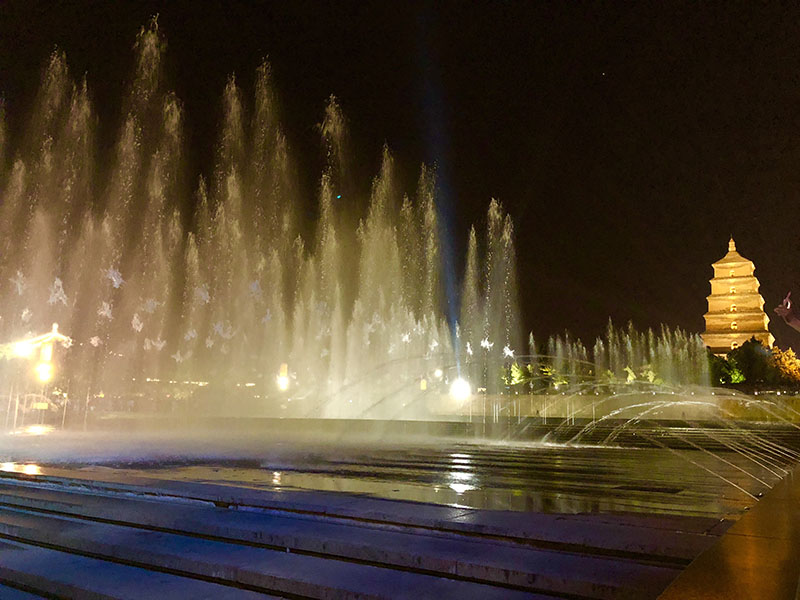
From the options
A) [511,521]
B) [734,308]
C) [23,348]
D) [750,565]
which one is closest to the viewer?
[750,565]

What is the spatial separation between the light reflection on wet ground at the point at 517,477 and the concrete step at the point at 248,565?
84.0 inches

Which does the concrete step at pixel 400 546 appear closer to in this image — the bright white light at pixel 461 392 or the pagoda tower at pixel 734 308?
the bright white light at pixel 461 392

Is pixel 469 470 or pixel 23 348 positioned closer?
pixel 469 470

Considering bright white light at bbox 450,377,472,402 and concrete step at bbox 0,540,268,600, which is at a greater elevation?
bright white light at bbox 450,377,472,402

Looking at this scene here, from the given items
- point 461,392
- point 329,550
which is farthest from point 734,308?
point 329,550

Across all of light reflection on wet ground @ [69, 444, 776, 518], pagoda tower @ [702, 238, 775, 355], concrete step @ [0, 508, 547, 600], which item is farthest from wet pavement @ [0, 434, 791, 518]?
pagoda tower @ [702, 238, 775, 355]

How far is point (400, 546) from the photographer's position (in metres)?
4.83

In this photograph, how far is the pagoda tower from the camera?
6291 centimetres

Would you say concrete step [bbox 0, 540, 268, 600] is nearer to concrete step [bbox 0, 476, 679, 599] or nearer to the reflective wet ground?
concrete step [bbox 0, 476, 679, 599]

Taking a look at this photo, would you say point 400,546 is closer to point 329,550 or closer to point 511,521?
point 329,550

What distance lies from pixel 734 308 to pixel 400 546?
227 feet

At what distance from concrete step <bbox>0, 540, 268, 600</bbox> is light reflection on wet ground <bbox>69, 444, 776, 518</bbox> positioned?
9.23 ft

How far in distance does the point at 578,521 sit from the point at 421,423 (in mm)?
15764

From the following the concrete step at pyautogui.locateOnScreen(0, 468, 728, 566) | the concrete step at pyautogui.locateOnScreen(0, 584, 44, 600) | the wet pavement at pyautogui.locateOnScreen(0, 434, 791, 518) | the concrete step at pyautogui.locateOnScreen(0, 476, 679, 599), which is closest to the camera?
the concrete step at pyautogui.locateOnScreen(0, 476, 679, 599)
